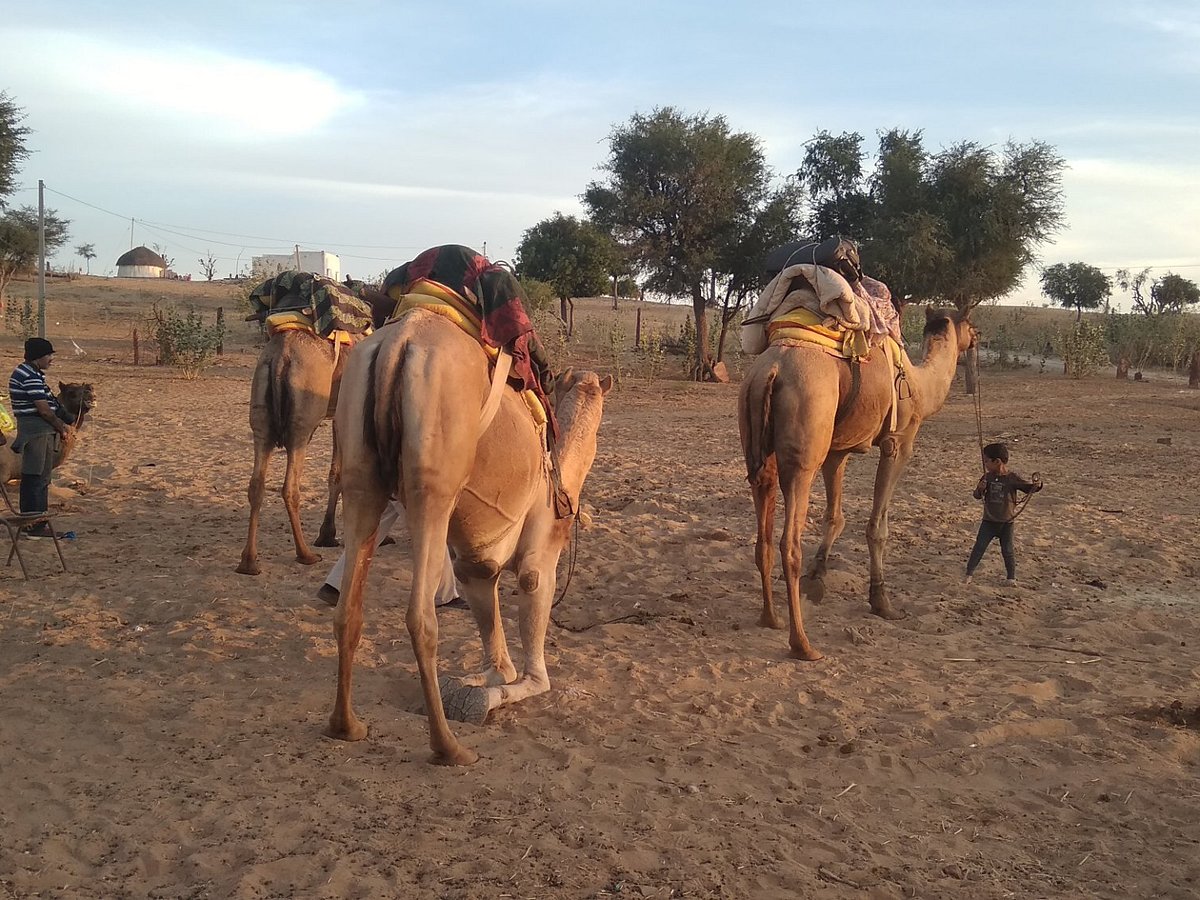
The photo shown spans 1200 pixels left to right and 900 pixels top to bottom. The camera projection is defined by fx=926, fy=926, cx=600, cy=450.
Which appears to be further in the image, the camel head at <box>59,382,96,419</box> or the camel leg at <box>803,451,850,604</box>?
the camel head at <box>59,382,96,419</box>

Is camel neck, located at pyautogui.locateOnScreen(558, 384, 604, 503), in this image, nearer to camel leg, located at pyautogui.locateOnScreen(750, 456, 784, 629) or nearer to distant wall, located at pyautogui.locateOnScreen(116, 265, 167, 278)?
camel leg, located at pyautogui.locateOnScreen(750, 456, 784, 629)

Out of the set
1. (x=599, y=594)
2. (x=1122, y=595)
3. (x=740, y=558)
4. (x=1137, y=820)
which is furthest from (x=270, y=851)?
(x=1122, y=595)

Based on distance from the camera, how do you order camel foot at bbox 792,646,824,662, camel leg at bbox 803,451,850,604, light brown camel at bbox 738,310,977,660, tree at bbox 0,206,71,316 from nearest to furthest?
1. camel foot at bbox 792,646,824,662
2. light brown camel at bbox 738,310,977,660
3. camel leg at bbox 803,451,850,604
4. tree at bbox 0,206,71,316

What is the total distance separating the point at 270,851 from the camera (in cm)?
333

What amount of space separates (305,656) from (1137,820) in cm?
431

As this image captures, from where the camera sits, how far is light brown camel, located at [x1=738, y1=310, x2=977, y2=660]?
5969mm

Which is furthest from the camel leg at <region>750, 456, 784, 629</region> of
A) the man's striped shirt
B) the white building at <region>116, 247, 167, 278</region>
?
the white building at <region>116, 247, 167, 278</region>

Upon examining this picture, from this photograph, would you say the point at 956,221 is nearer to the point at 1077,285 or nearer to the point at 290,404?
the point at 290,404

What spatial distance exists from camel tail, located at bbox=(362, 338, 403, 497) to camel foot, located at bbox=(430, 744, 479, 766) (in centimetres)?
123

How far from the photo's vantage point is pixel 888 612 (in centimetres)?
670

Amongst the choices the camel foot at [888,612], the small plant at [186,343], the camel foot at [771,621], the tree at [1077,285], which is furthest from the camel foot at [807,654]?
the tree at [1077,285]

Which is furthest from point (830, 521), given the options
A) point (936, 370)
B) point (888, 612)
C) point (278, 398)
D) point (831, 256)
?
point (278, 398)

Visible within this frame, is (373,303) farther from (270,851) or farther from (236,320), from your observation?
(236,320)

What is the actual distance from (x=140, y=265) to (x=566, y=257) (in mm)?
52172
